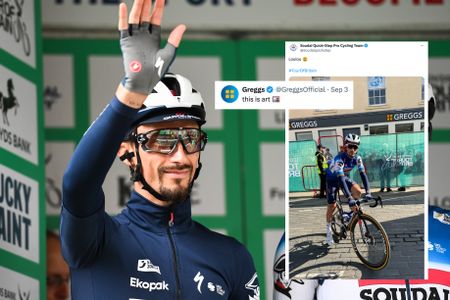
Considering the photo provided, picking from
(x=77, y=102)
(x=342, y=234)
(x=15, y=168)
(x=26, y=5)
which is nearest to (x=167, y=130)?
(x=342, y=234)

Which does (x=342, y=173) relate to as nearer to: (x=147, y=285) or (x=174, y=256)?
(x=174, y=256)

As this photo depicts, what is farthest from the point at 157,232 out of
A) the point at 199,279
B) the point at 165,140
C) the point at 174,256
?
the point at 165,140

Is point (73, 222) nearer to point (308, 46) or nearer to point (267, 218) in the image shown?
point (308, 46)

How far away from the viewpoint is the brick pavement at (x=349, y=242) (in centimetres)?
446

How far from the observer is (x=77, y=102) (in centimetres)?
674

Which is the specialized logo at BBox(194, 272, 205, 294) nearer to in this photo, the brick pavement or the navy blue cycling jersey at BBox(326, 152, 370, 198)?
the brick pavement

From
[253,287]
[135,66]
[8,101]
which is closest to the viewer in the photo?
[135,66]

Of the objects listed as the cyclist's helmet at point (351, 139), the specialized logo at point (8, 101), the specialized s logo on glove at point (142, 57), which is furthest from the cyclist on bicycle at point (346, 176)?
the specialized logo at point (8, 101)

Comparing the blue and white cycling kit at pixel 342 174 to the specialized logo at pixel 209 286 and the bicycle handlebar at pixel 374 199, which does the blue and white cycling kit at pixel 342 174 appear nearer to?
the bicycle handlebar at pixel 374 199

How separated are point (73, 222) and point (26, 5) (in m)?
2.01

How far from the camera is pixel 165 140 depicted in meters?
4.50

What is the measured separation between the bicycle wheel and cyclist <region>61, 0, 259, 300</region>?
43cm

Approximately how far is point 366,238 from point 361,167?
0.23 meters

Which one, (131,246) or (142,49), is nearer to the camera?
(142,49)
